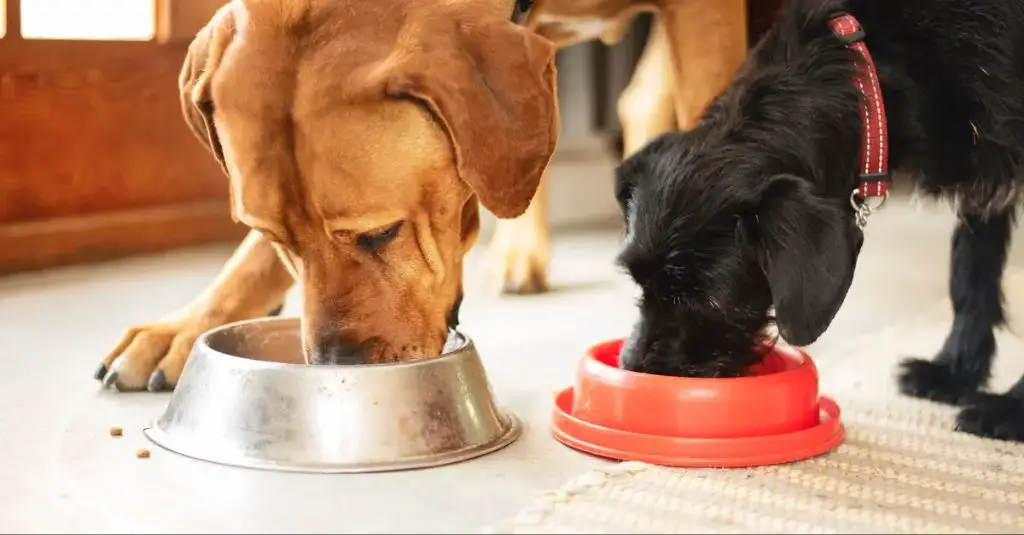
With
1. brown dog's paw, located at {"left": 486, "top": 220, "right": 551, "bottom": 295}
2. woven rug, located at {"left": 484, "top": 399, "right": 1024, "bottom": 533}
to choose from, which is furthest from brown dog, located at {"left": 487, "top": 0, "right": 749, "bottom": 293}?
woven rug, located at {"left": 484, "top": 399, "right": 1024, "bottom": 533}

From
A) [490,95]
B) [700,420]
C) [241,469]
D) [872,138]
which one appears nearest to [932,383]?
[872,138]

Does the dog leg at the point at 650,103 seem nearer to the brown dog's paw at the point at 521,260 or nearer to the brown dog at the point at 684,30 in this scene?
the brown dog's paw at the point at 521,260

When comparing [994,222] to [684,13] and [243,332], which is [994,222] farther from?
[243,332]

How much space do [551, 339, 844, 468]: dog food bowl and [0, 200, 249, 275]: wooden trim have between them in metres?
2.11

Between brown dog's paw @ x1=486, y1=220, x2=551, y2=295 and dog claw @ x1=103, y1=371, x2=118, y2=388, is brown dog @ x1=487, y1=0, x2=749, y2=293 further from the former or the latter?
dog claw @ x1=103, y1=371, x2=118, y2=388

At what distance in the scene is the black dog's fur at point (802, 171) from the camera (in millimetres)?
1735

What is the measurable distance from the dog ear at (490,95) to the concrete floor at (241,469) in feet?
1.39

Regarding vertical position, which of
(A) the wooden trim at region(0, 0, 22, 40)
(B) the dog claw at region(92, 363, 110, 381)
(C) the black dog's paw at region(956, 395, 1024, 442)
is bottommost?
(B) the dog claw at region(92, 363, 110, 381)

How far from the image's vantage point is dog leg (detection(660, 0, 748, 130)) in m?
2.61

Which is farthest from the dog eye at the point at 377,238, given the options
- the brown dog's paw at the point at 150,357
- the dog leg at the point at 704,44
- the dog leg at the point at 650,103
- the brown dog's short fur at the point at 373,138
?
the dog leg at the point at 650,103

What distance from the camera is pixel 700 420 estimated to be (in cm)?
179

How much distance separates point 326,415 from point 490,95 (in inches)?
21.2

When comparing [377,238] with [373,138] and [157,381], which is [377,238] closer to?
[373,138]

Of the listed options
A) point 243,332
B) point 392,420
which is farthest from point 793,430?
point 243,332
